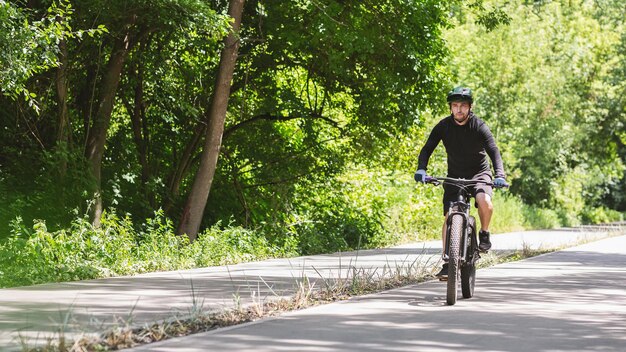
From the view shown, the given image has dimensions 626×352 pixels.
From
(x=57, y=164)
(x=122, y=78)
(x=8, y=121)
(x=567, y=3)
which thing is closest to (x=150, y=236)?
(x=57, y=164)

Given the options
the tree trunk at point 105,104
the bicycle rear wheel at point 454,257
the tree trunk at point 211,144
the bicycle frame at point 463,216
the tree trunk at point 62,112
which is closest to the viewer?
the bicycle rear wheel at point 454,257

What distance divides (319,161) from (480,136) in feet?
36.3

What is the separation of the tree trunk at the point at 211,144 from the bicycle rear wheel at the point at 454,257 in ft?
30.2

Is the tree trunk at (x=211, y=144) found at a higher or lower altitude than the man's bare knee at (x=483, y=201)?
higher

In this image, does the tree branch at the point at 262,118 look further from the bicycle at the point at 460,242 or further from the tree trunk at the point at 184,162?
the bicycle at the point at 460,242

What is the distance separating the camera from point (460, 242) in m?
11.3

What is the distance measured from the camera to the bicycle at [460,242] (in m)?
11.0

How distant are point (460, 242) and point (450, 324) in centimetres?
202

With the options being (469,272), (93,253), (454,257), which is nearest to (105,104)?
(93,253)

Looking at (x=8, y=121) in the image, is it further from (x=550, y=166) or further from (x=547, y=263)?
(x=550, y=166)

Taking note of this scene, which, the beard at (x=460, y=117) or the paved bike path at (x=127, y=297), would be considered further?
the beard at (x=460, y=117)

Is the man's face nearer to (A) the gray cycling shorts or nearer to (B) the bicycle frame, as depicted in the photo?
(A) the gray cycling shorts

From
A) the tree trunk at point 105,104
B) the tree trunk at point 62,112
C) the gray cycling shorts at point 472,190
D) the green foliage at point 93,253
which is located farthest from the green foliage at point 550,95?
the gray cycling shorts at point 472,190

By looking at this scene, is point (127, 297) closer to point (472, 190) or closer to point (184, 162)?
point (472, 190)
